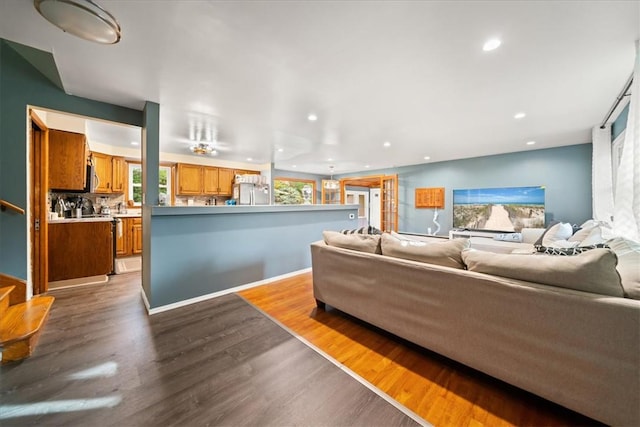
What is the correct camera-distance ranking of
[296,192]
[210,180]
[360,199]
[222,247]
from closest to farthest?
[222,247] < [210,180] < [296,192] < [360,199]

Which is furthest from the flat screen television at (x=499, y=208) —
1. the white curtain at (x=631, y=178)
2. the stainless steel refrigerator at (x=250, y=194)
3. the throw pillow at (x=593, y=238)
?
the stainless steel refrigerator at (x=250, y=194)

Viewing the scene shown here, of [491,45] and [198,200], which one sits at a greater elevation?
[491,45]

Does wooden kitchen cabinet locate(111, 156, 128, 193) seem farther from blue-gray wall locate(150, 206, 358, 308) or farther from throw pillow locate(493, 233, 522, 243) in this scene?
throw pillow locate(493, 233, 522, 243)

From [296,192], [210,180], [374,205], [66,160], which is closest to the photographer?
[66,160]

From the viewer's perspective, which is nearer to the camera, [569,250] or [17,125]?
[569,250]

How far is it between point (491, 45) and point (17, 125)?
4.45 metres

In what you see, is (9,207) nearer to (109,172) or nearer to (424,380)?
(109,172)

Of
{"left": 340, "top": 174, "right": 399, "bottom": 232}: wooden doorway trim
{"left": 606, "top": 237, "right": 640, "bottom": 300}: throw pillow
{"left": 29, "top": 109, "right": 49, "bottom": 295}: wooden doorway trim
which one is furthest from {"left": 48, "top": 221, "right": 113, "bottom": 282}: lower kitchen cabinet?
{"left": 340, "top": 174, "right": 399, "bottom": 232}: wooden doorway trim

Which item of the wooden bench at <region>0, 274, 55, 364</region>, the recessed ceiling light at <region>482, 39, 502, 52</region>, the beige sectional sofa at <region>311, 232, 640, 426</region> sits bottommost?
the wooden bench at <region>0, 274, 55, 364</region>

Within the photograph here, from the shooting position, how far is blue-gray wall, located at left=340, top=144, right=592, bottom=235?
4.50m


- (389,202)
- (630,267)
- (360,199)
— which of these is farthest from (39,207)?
(360,199)

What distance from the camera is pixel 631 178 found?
1.75m

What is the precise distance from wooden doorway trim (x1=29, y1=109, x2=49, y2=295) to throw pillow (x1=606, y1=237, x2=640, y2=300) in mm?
5139

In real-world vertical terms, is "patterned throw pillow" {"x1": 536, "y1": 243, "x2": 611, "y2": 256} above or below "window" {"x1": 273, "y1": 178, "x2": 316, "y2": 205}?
below
